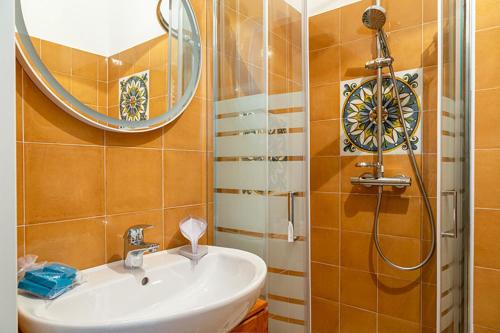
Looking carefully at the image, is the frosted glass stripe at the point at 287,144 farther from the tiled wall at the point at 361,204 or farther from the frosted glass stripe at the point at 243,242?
the tiled wall at the point at 361,204

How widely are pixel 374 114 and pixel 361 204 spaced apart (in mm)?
516

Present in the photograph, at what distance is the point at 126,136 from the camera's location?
106 centimetres

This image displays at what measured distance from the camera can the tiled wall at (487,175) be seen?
140 cm

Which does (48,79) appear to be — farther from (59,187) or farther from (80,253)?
(80,253)

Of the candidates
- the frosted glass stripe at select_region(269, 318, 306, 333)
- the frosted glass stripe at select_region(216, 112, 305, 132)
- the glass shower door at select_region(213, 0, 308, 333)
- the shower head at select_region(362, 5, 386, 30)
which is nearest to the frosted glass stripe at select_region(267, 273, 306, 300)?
the glass shower door at select_region(213, 0, 308, 333)

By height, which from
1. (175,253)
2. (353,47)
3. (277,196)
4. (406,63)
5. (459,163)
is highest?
(353,47)

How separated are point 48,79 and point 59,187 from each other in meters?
0.31

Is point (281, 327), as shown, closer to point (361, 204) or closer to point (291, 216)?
point (291, 216)

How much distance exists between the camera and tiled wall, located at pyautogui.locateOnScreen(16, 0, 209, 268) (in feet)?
2.75

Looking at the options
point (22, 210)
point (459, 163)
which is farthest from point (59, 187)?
point (459, 163)

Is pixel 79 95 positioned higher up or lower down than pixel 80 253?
higher up

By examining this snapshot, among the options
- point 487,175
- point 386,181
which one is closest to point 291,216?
point 386,181

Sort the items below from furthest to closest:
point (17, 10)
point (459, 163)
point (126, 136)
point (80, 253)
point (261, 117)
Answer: point (459, 163) < point (261, 117) < point (126, 136) < point (80, 253) < point (17, 10)

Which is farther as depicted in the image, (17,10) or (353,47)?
(353,47)
